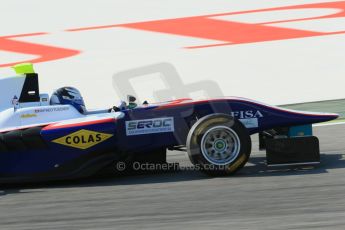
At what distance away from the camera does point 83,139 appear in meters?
8.14

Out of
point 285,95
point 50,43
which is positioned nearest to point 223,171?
point 285,95

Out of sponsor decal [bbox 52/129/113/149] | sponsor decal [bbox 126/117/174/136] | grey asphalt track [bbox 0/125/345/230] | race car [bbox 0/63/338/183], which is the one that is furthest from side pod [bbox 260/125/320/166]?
sponsor decal [bbox 52/129/113/149]

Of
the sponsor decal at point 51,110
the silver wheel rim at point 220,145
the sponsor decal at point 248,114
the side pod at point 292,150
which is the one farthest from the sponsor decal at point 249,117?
the sponsor decal at point 51,110

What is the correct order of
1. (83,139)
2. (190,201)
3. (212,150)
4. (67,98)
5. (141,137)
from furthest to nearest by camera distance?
(67,98)
(141,137)
(83,139)
(212,150)
(190,201)

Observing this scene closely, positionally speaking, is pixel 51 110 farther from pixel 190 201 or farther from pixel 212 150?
pixel 190 201

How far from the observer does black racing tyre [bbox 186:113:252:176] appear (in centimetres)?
796

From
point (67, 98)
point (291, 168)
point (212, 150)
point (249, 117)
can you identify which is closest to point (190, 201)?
point (212, 150)

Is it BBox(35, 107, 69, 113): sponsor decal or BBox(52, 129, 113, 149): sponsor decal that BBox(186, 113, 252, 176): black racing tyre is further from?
BBox(35, 107, 69, 113): sponsor decal

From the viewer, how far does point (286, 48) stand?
1530 centimetres

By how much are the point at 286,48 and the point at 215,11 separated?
2412mm

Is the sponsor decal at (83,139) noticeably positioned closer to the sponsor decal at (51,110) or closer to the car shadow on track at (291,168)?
the sponsor decal at (51,110)

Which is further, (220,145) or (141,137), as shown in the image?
(141,137)

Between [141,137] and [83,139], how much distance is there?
0.66m

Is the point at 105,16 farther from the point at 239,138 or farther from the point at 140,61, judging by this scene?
the point at 239,138
